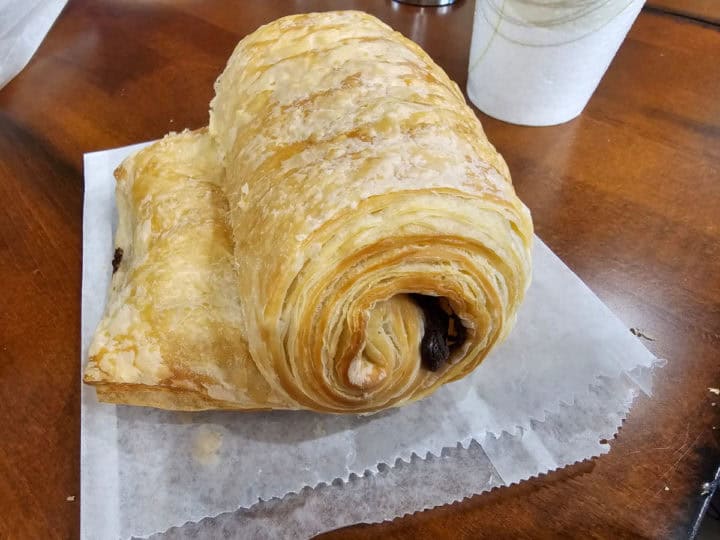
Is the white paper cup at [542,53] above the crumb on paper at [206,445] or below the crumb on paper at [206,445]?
above

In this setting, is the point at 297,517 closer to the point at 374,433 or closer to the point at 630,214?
the point at 374,433

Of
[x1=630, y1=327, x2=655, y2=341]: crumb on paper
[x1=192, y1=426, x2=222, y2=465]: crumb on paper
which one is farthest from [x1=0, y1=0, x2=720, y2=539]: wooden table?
[x1=192, y1=426, x2=222, y2=465]: crumb on paper

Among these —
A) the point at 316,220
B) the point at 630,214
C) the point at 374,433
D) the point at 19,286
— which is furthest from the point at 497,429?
the point at 19,286

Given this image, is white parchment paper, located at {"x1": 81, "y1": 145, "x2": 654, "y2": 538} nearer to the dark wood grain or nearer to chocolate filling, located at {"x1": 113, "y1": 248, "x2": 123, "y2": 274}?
chocolate filling, located at {"x1": 113, "y1": 248, "x2": 123, "y2": 274}

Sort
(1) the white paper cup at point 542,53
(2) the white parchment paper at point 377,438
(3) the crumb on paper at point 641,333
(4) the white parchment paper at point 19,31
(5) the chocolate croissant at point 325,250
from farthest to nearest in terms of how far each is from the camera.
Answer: (4) the white parchment paper at point 19,31 → (1) the white paper cup at point 542,53 → (3) the crumb on paper at point 641,333 → (2) the white parchment paper at point 377,438 → (5) the chocolate croissant at point 325,250

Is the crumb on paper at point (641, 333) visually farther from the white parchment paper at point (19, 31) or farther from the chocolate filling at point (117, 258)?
the white parchment paper at point (19, 31)

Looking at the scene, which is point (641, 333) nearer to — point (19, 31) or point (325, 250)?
point (325, 250)

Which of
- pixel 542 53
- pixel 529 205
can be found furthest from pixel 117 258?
pixel 542 53

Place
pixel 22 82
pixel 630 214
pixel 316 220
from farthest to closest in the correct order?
pixel 22 82 < pixel 630 214 < pixel 316 220

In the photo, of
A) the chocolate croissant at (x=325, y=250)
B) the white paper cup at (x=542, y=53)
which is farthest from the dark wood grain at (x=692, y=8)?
the chocolate croissant at (x=325, y=250)
